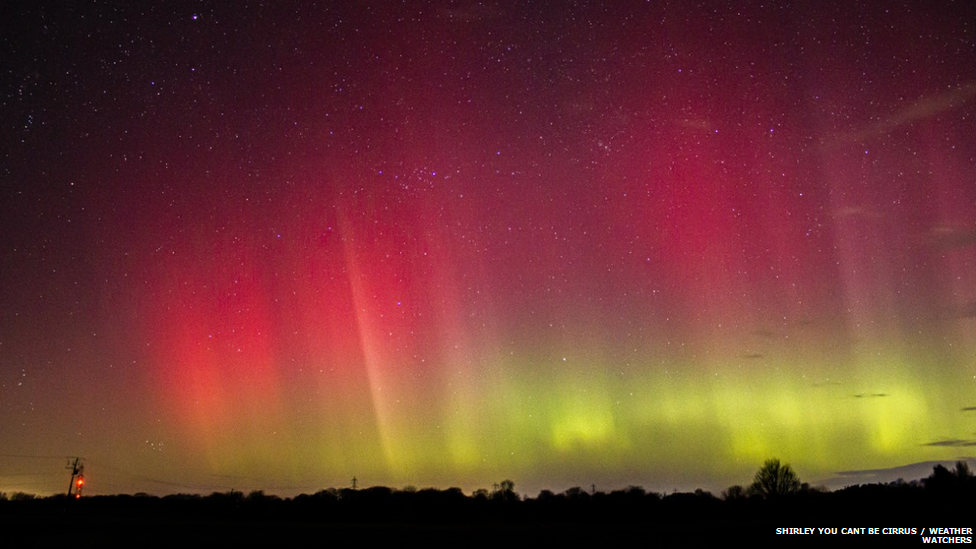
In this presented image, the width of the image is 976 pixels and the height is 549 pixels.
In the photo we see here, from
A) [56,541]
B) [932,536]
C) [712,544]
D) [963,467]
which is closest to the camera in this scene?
[932,536]

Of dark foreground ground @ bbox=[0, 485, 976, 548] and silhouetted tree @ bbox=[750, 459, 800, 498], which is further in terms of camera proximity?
silhouetted tree @ bbox=[750, 459, 800, 498]

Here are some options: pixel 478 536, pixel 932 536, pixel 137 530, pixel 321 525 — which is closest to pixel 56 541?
pixel 137 530

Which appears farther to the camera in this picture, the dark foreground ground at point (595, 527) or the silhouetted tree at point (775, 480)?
the silhouetted tree at point (775, 480)

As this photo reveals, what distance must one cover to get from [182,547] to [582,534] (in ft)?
48.5

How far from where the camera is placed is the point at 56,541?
81.4 ft

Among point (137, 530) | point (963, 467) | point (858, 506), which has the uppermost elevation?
point (137, 530)

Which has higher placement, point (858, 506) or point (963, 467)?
point (858, 506)

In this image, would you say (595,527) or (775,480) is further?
(775,480)

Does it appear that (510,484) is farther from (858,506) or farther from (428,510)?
(858,506)

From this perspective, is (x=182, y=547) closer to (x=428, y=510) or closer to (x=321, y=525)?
(x=321, y=525)

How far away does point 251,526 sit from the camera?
31.1 meters

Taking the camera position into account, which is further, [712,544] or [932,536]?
[712,544]

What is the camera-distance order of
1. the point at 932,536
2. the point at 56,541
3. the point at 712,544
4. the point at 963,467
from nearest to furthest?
the point at 932,536
the point at 712,544
the point at 56,541
the point at 963,467

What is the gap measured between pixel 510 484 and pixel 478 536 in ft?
187
